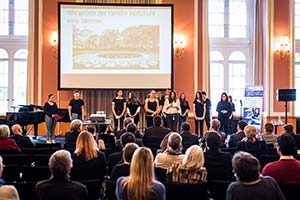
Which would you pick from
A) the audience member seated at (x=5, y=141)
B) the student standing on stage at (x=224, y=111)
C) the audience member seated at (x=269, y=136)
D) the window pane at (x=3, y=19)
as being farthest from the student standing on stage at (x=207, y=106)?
the window pane at (x=3, y=19)

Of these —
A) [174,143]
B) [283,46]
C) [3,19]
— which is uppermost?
[3,19]

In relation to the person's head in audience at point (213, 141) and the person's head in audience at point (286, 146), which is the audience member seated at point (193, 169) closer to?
the person's head in audience at point (213, 141)

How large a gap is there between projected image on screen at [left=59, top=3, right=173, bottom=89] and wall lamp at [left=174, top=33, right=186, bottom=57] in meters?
0.36

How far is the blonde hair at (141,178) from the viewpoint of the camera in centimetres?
282

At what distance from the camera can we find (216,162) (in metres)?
4.18

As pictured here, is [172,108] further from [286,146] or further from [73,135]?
[286,146]

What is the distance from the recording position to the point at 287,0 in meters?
12.7

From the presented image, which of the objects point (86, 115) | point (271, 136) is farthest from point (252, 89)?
point (271, 136)

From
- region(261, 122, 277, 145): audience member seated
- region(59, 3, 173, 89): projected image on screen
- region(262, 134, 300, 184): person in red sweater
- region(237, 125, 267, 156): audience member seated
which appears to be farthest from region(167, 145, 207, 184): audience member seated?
region(59, 3, 173, 89): projected image on screen

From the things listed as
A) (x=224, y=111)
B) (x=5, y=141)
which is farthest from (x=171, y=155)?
(x=224, y=111)

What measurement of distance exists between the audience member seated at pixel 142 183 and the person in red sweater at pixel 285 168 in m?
1.25

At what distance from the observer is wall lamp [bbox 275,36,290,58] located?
1255cm

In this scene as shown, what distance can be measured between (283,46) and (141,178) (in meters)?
10.8

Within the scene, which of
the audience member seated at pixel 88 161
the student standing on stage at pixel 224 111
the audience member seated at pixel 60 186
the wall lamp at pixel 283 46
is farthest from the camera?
the wall lamp at pixel 283 46
